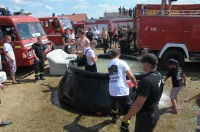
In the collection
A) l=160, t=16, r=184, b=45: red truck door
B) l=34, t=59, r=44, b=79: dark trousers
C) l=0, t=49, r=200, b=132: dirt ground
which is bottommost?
l=0, t=49, r=200, b=132: dirt ground

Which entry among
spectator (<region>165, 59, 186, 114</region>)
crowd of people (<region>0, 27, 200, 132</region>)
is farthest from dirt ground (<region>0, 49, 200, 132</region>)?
spectator (<region>165, 59, 186, 114</region>)

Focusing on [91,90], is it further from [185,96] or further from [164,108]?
[185,96]

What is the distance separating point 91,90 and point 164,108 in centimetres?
205

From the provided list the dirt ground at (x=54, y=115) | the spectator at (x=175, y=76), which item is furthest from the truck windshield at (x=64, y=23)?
the spectator at (x=175, y=76)

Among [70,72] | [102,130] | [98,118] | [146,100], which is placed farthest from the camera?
[70,72]

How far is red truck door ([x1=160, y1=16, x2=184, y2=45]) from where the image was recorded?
10.4 metres

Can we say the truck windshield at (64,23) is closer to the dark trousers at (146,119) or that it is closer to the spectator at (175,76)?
the spectator at (175,76)

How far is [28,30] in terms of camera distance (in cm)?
1105

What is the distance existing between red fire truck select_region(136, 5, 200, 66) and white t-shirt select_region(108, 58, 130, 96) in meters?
6.18

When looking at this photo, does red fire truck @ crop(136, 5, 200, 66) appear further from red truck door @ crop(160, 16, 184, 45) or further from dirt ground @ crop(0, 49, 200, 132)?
dirt ground @ crop(0, 49, 200, 132)

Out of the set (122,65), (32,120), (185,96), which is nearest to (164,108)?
(185,96)

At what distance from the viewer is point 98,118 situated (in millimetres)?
6012

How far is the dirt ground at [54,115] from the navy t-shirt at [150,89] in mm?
2133

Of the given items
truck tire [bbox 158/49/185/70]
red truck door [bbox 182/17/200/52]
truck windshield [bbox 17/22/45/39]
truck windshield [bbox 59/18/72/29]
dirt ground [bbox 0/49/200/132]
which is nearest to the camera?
dirt ground [bbox 0/49/200/132]
